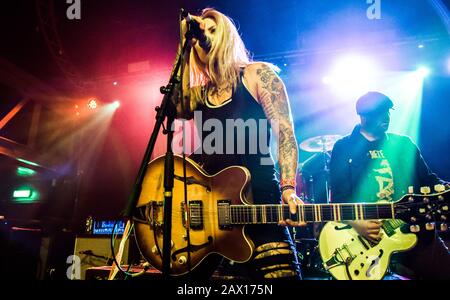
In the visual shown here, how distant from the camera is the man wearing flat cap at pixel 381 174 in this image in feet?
9.70

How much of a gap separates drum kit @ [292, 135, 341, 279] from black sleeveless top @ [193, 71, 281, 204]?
2.37 meters

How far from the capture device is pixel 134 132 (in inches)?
259

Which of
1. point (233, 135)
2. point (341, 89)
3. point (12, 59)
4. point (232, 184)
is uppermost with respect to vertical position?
point (12, 59)

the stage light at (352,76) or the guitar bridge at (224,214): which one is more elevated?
the stage light at (352,76)

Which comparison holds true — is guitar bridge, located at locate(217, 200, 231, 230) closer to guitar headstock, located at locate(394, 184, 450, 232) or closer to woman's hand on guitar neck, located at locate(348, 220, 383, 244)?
guitar headstock, located at locate(394, 184, 450, 232)

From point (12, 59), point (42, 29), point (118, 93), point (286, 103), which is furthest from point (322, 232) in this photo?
point (12, 59)

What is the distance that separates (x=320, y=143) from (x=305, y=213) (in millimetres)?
3434

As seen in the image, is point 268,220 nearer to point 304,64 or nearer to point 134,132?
point 304,64

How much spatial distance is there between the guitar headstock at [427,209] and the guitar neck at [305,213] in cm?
7

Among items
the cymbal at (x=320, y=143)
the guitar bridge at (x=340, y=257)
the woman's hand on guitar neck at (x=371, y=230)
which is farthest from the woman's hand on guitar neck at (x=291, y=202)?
the cymbal at (x=320, y=143)

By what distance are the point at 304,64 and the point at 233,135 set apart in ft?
12.3

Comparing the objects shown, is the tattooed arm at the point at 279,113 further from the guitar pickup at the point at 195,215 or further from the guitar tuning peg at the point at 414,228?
the guitar tuning peg at the point at 414,228

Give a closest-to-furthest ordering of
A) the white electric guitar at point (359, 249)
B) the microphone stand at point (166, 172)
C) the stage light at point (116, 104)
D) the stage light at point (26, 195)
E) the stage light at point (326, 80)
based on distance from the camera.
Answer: the microphone stand at point (166, 172)
the white electric guitar at point (359, 249)
the stage light at point (326, 80)
the stage light at point (116, 104)
the stage light at point (26, 195)

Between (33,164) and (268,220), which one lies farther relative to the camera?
(33,164)
